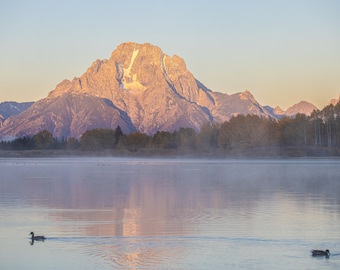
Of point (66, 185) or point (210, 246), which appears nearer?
point (210, 246)

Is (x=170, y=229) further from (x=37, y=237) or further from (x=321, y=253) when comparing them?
(x=321, y=253)

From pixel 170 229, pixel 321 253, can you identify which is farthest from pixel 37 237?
pixel 321 253

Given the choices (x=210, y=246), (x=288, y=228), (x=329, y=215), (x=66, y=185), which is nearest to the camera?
(x=210, y=246)

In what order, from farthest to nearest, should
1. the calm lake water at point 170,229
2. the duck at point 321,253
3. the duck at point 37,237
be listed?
the duck at point 37,237 → the duck at point 321,253 → the calm lake water at point 170,229

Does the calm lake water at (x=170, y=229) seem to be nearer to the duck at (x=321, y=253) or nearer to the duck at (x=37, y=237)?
the duck at (x=321, y=253)

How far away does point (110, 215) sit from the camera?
3550cm

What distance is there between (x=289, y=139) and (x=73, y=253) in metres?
153

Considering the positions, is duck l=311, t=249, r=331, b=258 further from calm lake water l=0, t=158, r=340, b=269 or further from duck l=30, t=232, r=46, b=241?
duck l=30, t=232, r=46, b=241

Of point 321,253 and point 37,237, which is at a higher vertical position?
point 37,237

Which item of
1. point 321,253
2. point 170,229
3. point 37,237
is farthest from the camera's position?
point 170,229

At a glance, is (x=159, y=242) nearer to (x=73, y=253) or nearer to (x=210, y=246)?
(x=210, y=246)

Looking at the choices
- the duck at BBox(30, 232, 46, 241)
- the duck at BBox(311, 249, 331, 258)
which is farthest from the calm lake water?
the duck at BBox(30, 232, 46, 241)

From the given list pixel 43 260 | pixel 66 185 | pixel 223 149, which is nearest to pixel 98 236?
pixel 43 260

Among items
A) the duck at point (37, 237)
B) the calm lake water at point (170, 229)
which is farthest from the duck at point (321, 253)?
the duck at point (37, 237)
